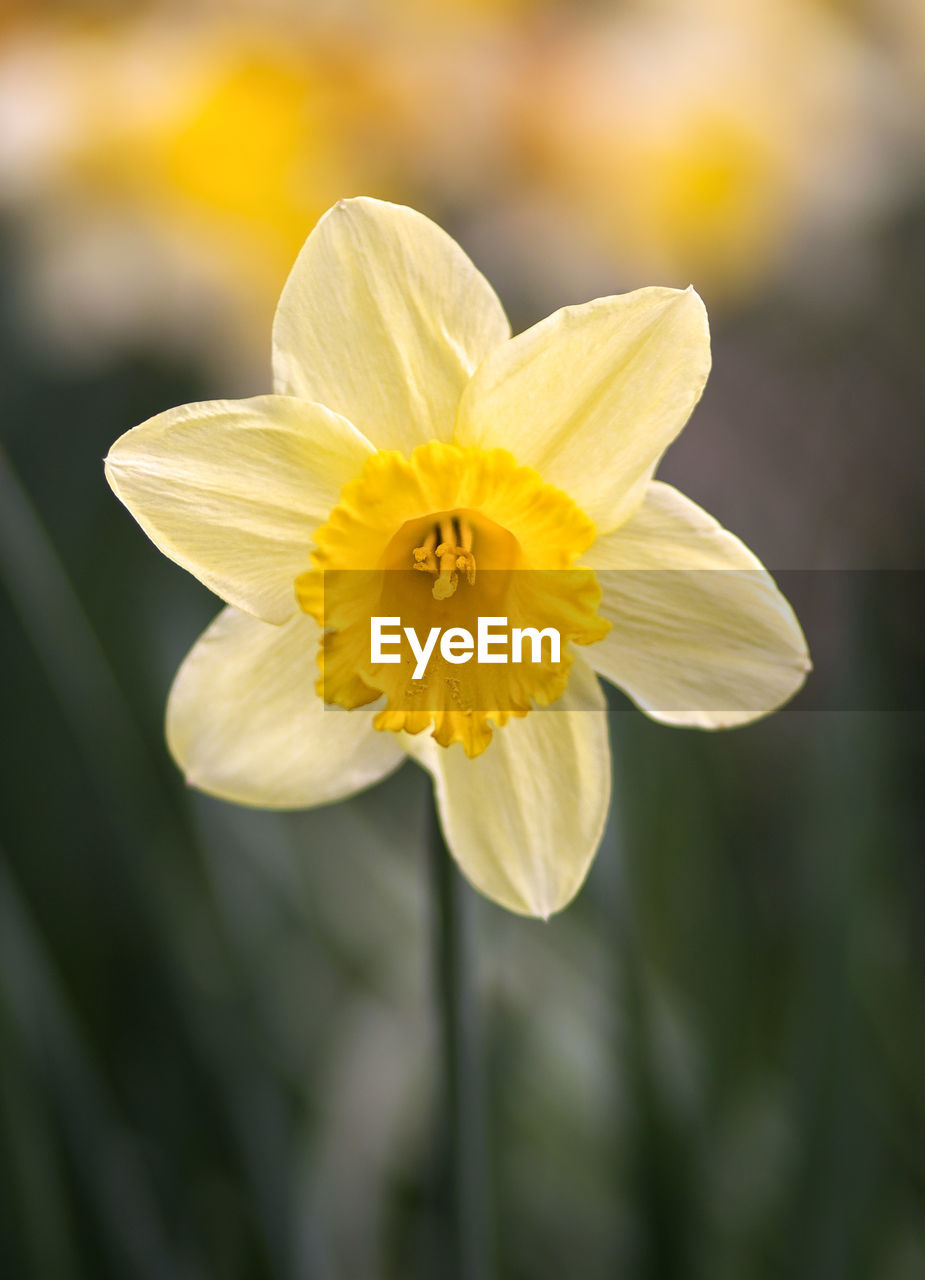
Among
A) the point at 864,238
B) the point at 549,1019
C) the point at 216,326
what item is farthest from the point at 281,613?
the point at 864,238

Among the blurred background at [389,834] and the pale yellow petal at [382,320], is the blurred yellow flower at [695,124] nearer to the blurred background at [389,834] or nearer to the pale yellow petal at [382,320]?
the blurred background at [389,834]

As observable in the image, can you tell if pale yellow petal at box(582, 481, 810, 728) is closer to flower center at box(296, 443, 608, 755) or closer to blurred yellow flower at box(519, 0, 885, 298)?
flower center at box(296, 443, 608, 755)

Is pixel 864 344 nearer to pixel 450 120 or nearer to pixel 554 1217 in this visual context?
pixel 450 120

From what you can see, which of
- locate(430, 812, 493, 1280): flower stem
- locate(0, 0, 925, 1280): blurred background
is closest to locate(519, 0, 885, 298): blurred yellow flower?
locate(0, 0, 925, 1280): blurred background

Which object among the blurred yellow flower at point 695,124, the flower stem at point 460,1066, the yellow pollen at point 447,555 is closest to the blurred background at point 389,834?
the blurred yellow flower at point 695,124

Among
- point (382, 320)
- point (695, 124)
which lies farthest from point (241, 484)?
point (695, 124)
